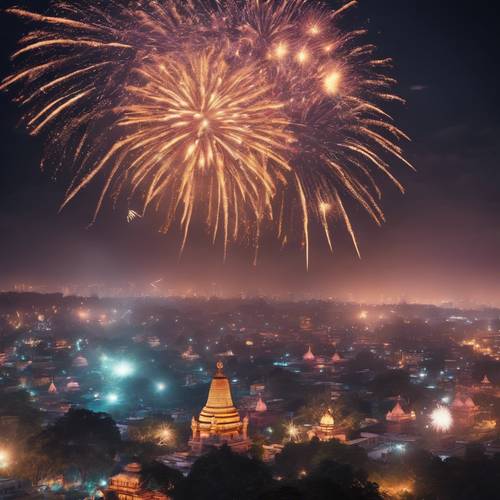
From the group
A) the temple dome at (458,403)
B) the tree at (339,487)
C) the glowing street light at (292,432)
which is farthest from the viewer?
the temple dome at (458,403)

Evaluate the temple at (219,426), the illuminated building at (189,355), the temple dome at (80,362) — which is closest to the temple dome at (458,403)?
the temple at (219,426)

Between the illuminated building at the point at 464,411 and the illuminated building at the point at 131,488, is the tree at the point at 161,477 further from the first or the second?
the illuminated building at the point at 464,411

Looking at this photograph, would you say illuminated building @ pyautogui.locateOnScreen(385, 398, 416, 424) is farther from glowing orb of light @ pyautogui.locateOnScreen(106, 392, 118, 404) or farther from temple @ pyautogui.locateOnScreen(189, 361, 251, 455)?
glowing orb of light @ pyautogui.locateOnScreen(106, 392, 118, 404)

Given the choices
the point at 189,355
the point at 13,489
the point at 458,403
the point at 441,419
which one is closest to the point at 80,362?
the point at 189,355

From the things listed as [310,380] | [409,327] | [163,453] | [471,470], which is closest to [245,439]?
[163,453]

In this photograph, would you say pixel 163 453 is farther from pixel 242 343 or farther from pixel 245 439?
pixel 242 343

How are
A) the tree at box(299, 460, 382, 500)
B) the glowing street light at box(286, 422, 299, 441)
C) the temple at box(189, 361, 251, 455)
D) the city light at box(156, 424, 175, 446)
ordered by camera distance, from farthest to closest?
the glowing street light at box(286, 422, 299, 441) < the city light at box(156, 424, 175, 446) < the temple at box(189, 361, 251, 455) < the tree at box(299, 460, 382, 500)

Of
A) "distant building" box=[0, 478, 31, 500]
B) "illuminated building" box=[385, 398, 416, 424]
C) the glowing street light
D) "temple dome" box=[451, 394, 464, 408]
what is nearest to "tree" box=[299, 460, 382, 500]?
"distant building" box=[0, 478, 31, 500]
